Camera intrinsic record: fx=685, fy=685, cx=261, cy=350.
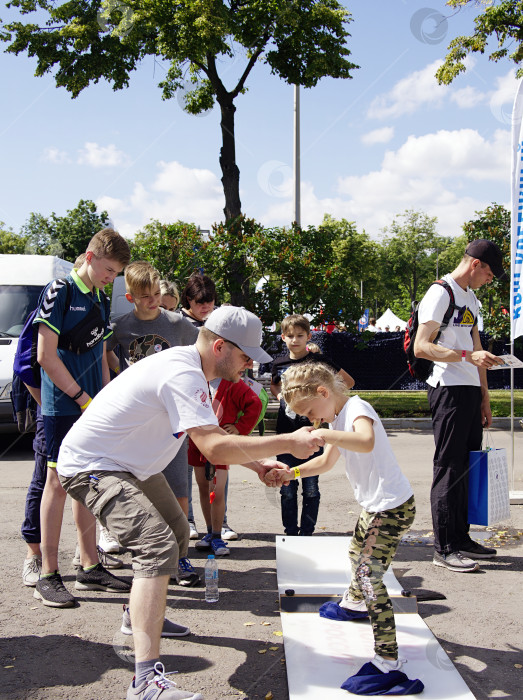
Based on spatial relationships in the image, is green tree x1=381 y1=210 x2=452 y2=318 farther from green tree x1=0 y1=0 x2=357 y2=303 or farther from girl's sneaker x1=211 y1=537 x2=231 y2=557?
girl's sneaker x1=211 y1=537 x2=231 y2=557

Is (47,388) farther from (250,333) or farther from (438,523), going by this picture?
(438,523)

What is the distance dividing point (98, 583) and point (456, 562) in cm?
245

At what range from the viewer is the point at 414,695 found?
302cm

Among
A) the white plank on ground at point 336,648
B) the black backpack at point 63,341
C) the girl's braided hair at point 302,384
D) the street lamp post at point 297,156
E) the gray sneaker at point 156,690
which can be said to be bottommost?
the white plank on ground at point 336,648

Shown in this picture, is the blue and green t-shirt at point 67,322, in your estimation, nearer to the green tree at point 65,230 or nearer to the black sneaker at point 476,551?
the black sneaker at point 476,551

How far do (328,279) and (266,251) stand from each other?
1336 millimetres

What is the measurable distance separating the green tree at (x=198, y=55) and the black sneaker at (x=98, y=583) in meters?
10.7

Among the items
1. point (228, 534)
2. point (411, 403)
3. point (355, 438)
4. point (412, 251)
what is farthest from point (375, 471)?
point (412, 251)

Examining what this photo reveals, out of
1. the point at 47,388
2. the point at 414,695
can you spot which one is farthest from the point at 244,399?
the point at 414,695

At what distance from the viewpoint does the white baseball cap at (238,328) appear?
2947 millimetres

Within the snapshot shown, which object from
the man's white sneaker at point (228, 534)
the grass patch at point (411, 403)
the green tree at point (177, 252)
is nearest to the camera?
the man's white sneaker at point (228, 534)

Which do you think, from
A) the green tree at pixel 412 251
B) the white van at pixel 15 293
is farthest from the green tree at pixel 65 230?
the white van at pixel 15 293

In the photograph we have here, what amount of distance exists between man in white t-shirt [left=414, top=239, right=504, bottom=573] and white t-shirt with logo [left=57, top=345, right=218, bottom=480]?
7.98 ft

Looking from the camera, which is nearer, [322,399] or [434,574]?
[322,399]
